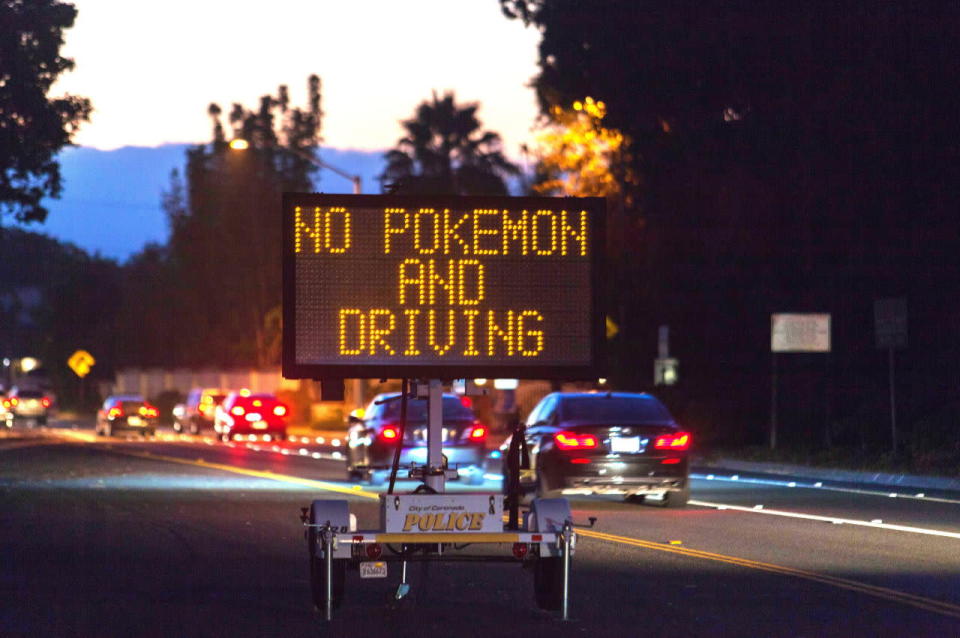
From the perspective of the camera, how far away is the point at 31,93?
43406mm

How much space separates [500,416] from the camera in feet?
174

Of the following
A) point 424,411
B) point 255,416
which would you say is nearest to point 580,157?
point 255,416

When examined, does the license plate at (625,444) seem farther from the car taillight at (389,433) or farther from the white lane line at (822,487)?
the car taillight at (389,433)

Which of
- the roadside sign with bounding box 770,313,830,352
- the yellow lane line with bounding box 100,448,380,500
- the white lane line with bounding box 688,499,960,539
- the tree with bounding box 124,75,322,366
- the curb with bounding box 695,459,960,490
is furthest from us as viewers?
the tree with bounding box 124,75,322,366

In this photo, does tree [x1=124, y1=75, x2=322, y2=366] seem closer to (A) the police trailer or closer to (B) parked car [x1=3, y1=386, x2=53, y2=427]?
(B) parked car [x1=3, y1=386, x2=53, y2=427]

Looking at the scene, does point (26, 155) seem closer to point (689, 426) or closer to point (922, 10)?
point (689, 426)

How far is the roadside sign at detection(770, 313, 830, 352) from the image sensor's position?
37.1 meters

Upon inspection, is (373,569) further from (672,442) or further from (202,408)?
(202,408)

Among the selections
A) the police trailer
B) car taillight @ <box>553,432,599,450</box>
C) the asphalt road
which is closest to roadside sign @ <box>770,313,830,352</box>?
the asphalt road

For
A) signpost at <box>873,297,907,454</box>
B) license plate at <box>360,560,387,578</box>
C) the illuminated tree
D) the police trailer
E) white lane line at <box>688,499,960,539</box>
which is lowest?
white lane line at <box>688,499,960,539</box>

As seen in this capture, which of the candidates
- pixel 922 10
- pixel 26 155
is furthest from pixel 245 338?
pixel 922 10

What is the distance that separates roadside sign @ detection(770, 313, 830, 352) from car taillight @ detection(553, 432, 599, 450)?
1529 centimetres

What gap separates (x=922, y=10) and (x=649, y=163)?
9.65m

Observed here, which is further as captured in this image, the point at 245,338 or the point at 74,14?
the point at 245,338
